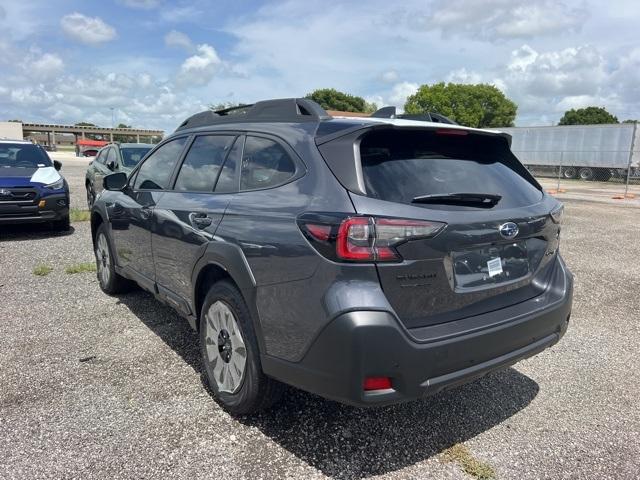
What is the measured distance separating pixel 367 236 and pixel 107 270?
3.99 m

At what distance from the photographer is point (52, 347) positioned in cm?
411

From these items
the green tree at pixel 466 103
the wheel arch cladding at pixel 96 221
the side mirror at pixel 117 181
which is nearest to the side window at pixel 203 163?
the side mirror at pixel 117 181

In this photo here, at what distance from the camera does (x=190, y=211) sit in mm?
3410

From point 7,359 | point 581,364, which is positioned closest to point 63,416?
point 7,359

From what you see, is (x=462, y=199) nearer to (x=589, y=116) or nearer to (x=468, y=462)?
(x=468, y=462)

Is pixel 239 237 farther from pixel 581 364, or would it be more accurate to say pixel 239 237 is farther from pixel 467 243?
pixel 581 364

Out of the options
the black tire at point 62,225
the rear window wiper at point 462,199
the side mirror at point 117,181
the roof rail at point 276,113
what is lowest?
the black tire at point 62,225

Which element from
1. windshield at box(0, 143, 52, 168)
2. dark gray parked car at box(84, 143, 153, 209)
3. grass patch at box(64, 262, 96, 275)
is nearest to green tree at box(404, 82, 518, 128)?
dark gray parked car at box(84, 143, 153, 209)

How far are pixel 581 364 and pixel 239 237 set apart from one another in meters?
2.90

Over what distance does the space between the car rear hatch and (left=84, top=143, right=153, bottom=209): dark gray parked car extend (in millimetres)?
8064

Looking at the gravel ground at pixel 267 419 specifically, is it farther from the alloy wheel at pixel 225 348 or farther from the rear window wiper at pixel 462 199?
the rear window wiper at pixel 462 199

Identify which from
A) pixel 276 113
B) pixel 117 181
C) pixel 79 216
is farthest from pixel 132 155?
pixel 276 113

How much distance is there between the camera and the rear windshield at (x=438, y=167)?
8.29ft

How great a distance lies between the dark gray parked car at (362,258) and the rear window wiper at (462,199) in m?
0.01
